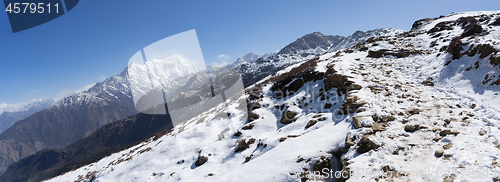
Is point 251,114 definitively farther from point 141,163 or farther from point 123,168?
point 123,168

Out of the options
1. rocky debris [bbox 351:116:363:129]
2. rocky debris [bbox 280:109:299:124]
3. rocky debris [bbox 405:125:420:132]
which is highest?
rocky debris [bbox 351:116:363:129]

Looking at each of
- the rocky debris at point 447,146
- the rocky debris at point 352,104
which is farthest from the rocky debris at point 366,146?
the rocky debris at point 352,104

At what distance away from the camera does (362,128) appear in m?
9.02

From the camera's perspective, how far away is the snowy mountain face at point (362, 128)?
685cm

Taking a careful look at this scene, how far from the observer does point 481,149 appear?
6.43 m

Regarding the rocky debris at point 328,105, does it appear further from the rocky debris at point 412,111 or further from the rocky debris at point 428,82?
the rocky debris at point 428,82

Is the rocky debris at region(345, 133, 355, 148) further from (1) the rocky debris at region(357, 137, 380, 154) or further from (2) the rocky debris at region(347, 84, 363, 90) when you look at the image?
(2) the rocky debris at region(347, 84, 363, 90)

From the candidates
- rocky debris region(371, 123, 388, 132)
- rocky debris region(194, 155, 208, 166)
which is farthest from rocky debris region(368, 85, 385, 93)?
rocky debris region(194, 155, 208, 166)

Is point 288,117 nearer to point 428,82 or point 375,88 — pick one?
point 375,88

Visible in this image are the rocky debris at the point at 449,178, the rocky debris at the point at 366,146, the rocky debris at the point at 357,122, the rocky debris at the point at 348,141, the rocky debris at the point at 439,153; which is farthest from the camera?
the rocky debris at the point at 357,122

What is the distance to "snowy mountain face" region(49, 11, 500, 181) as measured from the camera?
22.5 ft

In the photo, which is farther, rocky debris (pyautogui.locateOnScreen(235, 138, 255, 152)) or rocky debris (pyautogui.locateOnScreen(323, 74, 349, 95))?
rocky debris (pyautogui.locateOnScreen(323, 74, 349, 95))

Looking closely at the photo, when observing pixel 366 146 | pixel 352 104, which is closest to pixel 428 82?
pixel 352 104

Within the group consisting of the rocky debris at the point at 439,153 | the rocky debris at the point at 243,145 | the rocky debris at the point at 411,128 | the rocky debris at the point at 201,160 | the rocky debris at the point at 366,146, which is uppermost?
the rocky debris at the point at 366,146
